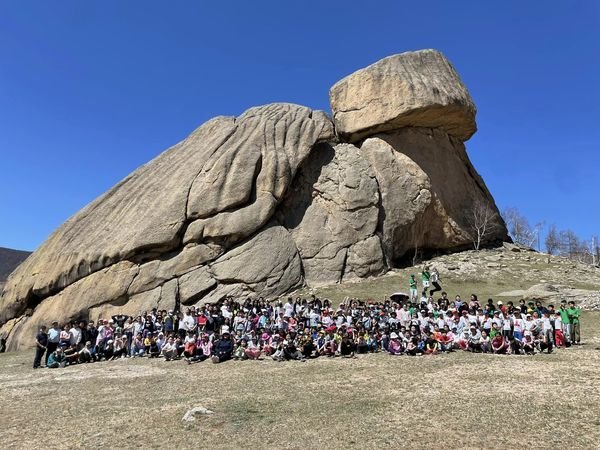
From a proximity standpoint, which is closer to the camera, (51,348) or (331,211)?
(51,348)

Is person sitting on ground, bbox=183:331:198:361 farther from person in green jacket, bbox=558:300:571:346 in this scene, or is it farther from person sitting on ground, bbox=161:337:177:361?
person in green jacket, bbox=558:300:571:346

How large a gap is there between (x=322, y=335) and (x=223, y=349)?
139 inches

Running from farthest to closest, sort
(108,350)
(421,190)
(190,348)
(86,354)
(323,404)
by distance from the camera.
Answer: (421,190)
(108,350)
(86,354)
(190,348)
(323,404)

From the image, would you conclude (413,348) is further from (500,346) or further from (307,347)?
(307,347)

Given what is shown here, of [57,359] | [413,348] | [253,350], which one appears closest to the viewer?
[413,348]

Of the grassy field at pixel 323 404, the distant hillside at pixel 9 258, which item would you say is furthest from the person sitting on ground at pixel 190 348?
the distant hillside at pixel 9 258

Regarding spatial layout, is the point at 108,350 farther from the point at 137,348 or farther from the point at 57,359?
the point at 57,359

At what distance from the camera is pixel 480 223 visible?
37.4m

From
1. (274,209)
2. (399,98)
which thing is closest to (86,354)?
(274,209)

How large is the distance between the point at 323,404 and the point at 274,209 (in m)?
20.2

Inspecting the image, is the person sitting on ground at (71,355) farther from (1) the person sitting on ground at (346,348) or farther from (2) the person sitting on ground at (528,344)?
(2) the person sitting on ground at (528,344)

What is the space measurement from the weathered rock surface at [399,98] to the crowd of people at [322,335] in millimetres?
17111

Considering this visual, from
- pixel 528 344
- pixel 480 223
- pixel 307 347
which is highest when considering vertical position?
pixel 480 223

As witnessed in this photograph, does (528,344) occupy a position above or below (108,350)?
above
